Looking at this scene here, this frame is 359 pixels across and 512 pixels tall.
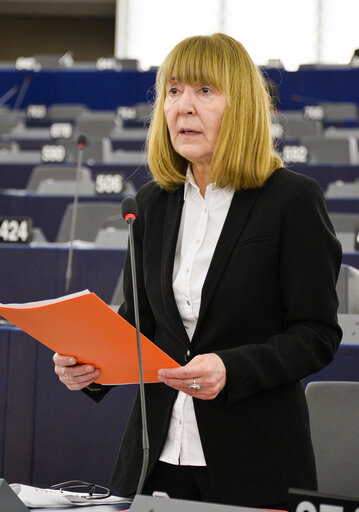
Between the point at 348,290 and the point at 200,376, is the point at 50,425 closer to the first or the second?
the point at 348,290

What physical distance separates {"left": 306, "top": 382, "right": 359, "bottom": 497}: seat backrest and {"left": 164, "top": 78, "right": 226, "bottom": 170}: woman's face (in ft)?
2.62

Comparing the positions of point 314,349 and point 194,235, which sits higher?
point 194,235

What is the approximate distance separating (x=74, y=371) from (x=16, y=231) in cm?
262

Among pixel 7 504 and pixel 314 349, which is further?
pixel 314 349

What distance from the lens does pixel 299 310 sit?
1.46m

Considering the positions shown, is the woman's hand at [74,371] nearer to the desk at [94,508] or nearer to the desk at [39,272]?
the desk at [94,508]

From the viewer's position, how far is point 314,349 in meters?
1.46

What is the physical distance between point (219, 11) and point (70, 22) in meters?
3.61

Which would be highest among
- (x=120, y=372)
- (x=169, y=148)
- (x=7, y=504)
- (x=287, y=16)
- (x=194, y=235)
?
(x=287, y=16)

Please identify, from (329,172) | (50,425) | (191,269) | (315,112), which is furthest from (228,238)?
(315,112)

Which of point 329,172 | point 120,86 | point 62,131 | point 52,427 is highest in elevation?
point 120,86

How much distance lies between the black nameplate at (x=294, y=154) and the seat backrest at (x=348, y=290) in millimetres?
3540

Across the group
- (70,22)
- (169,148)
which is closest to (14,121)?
(70,22)

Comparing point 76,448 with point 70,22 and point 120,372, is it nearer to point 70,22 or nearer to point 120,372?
point 120,372
